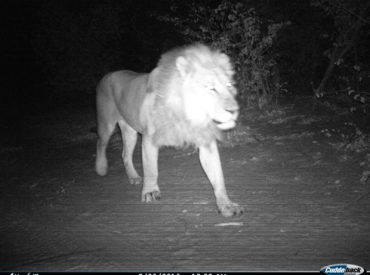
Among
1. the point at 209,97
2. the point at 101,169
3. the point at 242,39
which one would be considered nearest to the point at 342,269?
the point at 209,97

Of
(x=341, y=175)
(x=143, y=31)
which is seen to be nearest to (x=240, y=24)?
(x=341, y=175)

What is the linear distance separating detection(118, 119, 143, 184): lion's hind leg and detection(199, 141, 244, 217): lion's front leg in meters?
1.48

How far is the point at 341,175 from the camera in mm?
4727

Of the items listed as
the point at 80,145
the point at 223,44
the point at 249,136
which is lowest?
the point at 80,145

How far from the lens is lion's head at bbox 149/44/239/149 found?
3.78 m

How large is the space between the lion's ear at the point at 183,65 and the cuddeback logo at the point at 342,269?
2.18 metres

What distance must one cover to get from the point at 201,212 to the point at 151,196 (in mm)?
699

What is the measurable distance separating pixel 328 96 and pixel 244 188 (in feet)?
21.9

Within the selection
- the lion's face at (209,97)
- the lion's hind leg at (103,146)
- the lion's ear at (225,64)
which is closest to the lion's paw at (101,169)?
the lion's hind leg at (103,146)

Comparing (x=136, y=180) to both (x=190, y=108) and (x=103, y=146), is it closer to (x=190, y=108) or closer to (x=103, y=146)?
(x=103, y=146)

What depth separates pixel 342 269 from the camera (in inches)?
109

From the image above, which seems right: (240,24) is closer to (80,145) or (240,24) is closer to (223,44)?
(223,44)

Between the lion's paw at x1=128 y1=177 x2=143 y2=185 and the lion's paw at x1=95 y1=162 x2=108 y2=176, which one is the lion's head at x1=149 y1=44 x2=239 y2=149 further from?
the lion's paw at x1=95 y1=162 x2=108 y2=176

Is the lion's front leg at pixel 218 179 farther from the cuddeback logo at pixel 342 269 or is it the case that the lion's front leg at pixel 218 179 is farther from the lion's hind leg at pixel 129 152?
the lion's hind leg at pixel 129 152
